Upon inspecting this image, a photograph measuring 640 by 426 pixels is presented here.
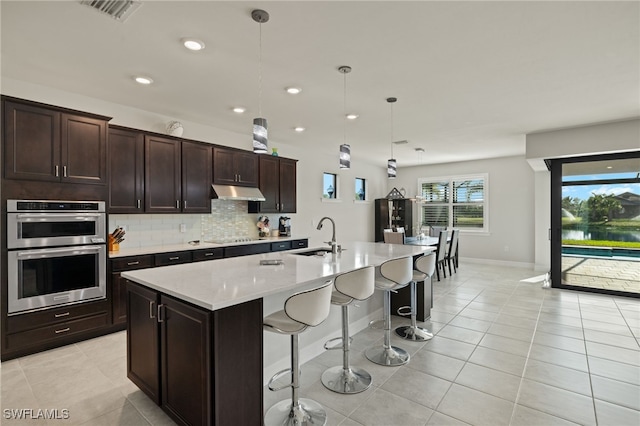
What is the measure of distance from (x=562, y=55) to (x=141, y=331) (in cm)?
398

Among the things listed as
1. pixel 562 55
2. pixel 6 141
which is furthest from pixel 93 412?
pixel 562 55

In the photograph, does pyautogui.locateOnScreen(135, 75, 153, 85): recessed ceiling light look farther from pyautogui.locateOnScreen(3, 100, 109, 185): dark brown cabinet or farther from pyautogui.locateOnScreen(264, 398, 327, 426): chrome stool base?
pyautogui.locateOnScreen(264, 398, 327, 426): chrome stool base

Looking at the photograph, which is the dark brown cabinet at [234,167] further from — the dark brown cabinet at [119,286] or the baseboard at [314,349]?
the baseboard at [314,349]

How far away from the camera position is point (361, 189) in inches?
330

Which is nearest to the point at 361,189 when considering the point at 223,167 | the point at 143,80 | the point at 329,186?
the point at 329,186

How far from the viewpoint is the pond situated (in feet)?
16.1

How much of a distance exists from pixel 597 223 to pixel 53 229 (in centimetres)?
747

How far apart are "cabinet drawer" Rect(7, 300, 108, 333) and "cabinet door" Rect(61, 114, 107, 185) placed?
1.28 m

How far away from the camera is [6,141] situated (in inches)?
110

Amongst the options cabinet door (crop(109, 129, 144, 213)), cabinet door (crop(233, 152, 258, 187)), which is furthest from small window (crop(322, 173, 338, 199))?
cabinet door (crop(109, 129, 144, 213))

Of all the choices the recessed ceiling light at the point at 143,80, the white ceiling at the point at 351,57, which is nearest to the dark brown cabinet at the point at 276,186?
the white ceiling at the point at 351,57

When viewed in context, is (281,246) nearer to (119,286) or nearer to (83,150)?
(119,286)

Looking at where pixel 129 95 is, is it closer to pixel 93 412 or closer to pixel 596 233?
pixel 93 412

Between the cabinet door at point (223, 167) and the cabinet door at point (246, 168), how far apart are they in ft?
0.29
